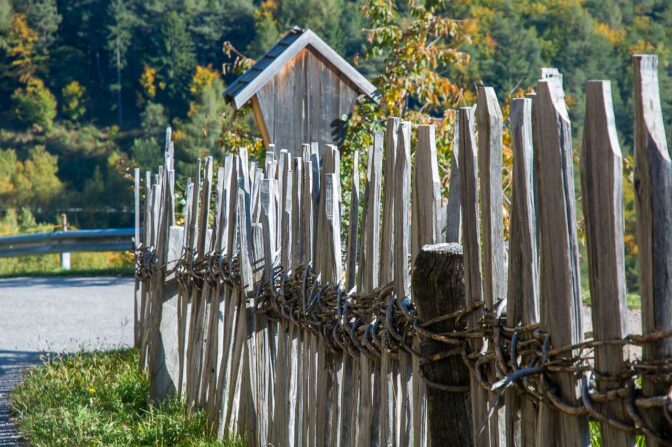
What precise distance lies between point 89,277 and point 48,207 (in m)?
60.6

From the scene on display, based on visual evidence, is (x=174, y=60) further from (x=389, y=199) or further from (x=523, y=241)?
(x=523, y=241)

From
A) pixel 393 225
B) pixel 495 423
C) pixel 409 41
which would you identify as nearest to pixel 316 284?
pixel 393 225

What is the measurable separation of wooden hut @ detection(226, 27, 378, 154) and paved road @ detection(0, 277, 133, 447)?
2201 mm

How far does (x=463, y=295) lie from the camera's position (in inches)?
104

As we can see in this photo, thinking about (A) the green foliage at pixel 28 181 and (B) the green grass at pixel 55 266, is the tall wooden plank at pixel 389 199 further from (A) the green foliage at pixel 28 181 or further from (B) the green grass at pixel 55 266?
(A) the green foliage at pixel 28 181

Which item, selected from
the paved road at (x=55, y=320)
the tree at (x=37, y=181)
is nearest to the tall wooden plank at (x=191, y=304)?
the paved road at (x=55, y=320)

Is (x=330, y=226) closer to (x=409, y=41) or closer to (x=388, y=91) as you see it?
(x=388, y=91)

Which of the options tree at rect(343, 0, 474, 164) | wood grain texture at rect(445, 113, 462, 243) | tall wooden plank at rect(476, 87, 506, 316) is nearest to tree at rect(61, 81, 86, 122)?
tree at rect(343, 0, 474, 164)

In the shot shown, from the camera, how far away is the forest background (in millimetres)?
52562

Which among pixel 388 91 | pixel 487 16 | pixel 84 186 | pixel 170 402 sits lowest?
pixel 170 402

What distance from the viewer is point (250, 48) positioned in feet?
235

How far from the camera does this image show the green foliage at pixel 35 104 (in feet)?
259

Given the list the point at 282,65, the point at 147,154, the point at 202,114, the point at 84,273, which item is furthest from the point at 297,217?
the point at 202,114

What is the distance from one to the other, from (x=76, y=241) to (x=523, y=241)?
15841mm
